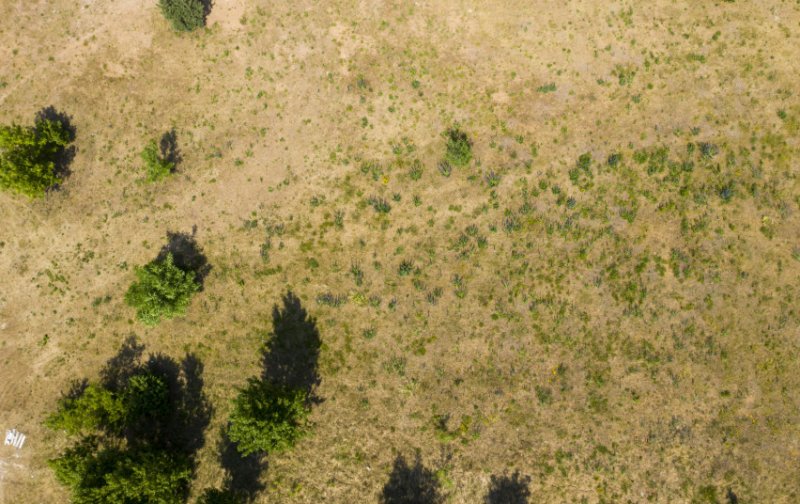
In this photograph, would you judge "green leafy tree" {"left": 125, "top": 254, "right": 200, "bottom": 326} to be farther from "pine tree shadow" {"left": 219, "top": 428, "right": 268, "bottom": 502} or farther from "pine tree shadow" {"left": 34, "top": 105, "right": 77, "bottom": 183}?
"pine tree shadow" {"left": 34, "top": 105, "right": 77, "bottom": 183}

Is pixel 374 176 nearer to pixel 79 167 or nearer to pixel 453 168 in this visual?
pixel 453 168

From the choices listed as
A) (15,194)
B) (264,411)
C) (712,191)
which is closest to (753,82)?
(712,191)

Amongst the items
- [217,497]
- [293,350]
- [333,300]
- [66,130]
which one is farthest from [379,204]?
[66,130]

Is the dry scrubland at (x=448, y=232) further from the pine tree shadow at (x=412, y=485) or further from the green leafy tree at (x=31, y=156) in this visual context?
the green leafy tree at (x=31, y=156)

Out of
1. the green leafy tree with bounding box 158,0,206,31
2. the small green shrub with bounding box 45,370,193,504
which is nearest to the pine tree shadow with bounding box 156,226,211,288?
the small green shrub with bounding box 45,370,193,504

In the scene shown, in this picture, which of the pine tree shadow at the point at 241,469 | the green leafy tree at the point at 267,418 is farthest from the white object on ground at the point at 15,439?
the green leafy tree at the point at 267,418

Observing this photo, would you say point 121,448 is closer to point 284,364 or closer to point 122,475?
point 122,475
